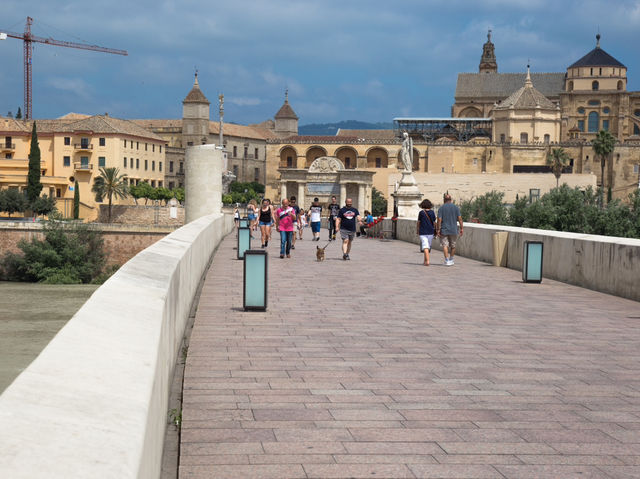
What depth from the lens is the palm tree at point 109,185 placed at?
88000 millimetres

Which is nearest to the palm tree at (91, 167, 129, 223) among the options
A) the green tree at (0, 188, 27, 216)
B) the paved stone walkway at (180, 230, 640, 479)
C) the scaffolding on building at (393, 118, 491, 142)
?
the green tree at (0, 188, 27, 216)

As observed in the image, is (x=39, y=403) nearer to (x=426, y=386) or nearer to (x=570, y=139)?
(x=426, y=386)

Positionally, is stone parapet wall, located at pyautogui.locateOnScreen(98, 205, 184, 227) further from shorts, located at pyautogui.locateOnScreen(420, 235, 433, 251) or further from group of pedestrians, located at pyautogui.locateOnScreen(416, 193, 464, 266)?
shorts, located at pyautogui.locateOnScreen(420, 235, 433, 251)

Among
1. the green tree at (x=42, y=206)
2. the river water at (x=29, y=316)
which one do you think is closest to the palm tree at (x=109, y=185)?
the green tree at (x=42, y=206)

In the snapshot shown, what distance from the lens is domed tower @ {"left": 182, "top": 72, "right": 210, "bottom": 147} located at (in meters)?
131

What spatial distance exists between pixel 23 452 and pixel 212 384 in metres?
4.09

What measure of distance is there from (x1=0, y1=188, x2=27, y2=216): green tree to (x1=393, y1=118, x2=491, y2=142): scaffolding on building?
166 ft

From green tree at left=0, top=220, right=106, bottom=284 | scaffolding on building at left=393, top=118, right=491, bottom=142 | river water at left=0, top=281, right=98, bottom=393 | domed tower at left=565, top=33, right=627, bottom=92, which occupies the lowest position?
river water at left=0, top=281, right=98, bottom=393

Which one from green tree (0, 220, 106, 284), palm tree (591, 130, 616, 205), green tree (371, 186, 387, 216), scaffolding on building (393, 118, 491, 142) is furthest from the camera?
scaffolding on building (393, 118, 491, 142)

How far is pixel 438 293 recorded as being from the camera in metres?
12.4

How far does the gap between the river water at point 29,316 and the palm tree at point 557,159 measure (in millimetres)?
60557

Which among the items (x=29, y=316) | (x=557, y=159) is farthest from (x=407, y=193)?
(x=557, y=159)

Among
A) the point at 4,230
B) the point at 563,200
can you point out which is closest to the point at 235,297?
the point at 563,200

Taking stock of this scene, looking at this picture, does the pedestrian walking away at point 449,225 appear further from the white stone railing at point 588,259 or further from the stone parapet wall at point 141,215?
the stone parapet wall at point 141,215
